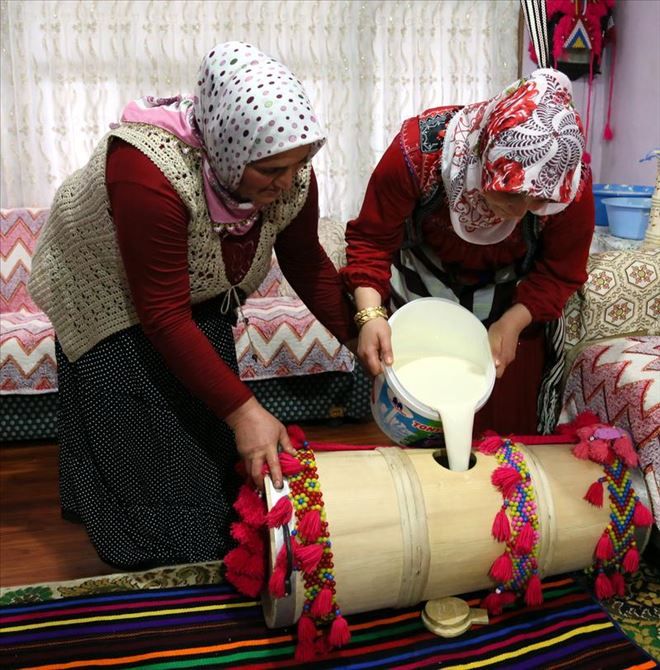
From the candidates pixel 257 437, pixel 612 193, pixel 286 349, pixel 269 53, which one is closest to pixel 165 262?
pixel 257 437

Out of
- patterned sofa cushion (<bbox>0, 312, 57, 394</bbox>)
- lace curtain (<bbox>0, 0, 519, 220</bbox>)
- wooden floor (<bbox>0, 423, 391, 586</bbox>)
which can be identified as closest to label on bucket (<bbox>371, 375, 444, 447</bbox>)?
wooden floor (<bbox>0, 423, 391, 586</bbox>)

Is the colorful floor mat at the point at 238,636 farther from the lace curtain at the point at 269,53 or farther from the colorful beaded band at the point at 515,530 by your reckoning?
the lace curtain at the point at 269,53

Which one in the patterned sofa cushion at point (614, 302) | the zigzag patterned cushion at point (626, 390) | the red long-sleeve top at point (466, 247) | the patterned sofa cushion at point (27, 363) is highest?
the red long-sleeve top at point (466, 247)

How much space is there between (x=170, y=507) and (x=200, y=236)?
Result: 62 centimetres

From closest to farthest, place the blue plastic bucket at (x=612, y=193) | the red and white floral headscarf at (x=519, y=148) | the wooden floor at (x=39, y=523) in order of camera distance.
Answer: the red and white floral headscarf at (x=519, y=148)
the wooden floor at (x=39, y=523)
the blue plastic bucket at (x=612, y=193)

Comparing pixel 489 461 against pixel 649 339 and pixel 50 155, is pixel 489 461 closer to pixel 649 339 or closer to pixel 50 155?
pixel 649 339

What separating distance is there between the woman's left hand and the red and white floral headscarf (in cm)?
22

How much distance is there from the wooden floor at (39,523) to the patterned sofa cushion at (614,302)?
886 millimetres

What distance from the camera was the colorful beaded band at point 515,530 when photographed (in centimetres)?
126

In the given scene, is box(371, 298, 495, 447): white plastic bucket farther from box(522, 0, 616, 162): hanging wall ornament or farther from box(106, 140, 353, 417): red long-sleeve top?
box(522, 0, 616, 162): hanging wall ornament

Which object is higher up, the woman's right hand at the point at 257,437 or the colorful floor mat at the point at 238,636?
the woman's right hand at the point at 257,437

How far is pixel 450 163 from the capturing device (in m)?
1.23

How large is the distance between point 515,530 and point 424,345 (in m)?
0.40

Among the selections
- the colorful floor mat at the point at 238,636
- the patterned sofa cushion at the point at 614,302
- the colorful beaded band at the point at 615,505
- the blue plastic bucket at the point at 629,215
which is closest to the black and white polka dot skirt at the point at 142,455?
the colorful floor mat at the point at 238,636
